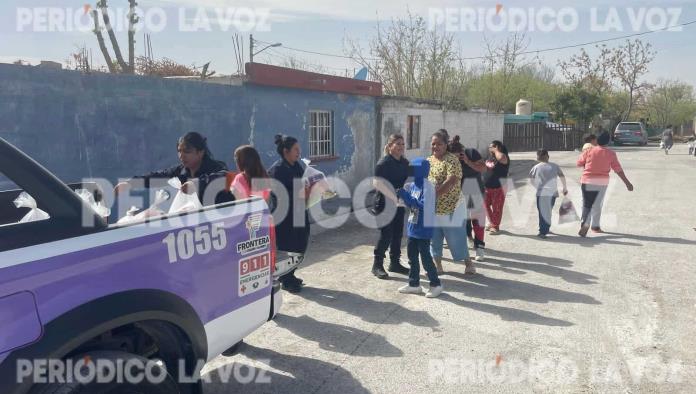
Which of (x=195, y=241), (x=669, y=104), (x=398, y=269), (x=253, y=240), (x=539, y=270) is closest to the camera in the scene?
(x=195, y=241)

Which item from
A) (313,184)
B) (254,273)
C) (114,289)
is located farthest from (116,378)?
(313,184)

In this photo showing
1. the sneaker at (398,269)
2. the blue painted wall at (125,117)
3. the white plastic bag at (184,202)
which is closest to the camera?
the white plastic bag at (184,202)

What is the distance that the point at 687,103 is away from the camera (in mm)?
59875

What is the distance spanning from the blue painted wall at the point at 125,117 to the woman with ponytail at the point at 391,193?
13.2 ft

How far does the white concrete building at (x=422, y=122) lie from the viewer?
14.6 meters

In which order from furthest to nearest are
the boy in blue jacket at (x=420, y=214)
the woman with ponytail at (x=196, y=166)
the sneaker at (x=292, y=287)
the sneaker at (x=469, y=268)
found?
1. the sneaker at (x=469, y=268)
2. the sneaker at (x=292, y=287)
3. the boy in blue jacket at (x=420, y=214)
4. the woman with ponytail at (x=196, y=166)

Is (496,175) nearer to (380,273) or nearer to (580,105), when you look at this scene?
(380,273)

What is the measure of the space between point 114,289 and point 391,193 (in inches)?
143

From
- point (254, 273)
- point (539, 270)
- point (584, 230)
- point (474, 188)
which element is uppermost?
point (474, 188)

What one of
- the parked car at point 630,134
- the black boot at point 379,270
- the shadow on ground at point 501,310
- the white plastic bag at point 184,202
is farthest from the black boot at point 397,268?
the parked car at point 630,134

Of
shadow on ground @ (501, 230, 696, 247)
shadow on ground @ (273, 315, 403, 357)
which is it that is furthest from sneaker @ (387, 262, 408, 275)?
shadow on ground @ (501, 230, 696, 247)

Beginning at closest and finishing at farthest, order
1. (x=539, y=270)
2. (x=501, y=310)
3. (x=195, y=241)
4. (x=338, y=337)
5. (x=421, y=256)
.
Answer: (x=195, y=241)
(x=338, y=337)
(x=501, y=310)
(x=421, y=256)
(x=539, y=270)

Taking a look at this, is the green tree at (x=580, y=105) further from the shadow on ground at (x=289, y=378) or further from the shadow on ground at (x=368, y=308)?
the shadow on ground at (x=289, y=378)

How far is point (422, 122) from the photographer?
16953 millimetres
